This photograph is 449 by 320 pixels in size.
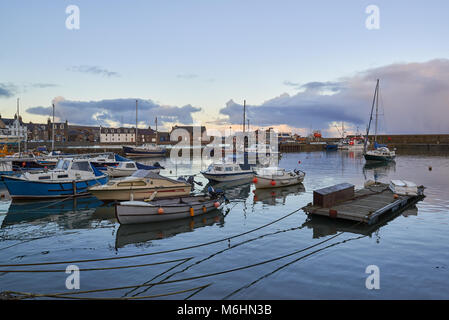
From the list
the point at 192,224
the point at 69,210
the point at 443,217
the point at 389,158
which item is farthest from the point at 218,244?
the point at 389,158

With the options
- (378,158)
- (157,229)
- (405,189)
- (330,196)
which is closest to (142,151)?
(378,158)

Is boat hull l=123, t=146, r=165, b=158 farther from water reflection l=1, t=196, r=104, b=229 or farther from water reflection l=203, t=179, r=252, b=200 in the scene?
water reflection l=1, t=196, r=104, b=229

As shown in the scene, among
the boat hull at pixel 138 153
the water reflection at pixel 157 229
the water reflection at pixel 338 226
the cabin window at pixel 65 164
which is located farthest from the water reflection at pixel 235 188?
the boat hull at pixel 138 153

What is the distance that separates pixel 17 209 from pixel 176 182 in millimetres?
12630

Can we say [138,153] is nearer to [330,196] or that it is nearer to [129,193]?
[129,193]

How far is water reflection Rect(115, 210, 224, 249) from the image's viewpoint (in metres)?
16.6

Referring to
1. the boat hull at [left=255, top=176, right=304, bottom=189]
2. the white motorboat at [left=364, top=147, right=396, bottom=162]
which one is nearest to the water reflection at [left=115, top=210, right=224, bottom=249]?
the boat hull at [left=255, top=176, right=304, bottom=189]

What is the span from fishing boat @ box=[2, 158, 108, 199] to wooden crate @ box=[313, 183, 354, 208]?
2056cm

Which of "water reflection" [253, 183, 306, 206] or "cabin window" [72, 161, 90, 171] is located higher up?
"cabin window" [72, 161, 90, 171]

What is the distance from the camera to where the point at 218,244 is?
1573 centimetres

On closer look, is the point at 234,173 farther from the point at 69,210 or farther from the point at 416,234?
the point at 416,234

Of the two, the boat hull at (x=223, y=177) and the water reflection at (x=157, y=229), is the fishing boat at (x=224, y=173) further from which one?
the water reflection at (x=157, y=229)

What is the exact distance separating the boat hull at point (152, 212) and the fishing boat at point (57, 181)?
1188 cm

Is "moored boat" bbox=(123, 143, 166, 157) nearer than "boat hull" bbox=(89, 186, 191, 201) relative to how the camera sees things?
No
